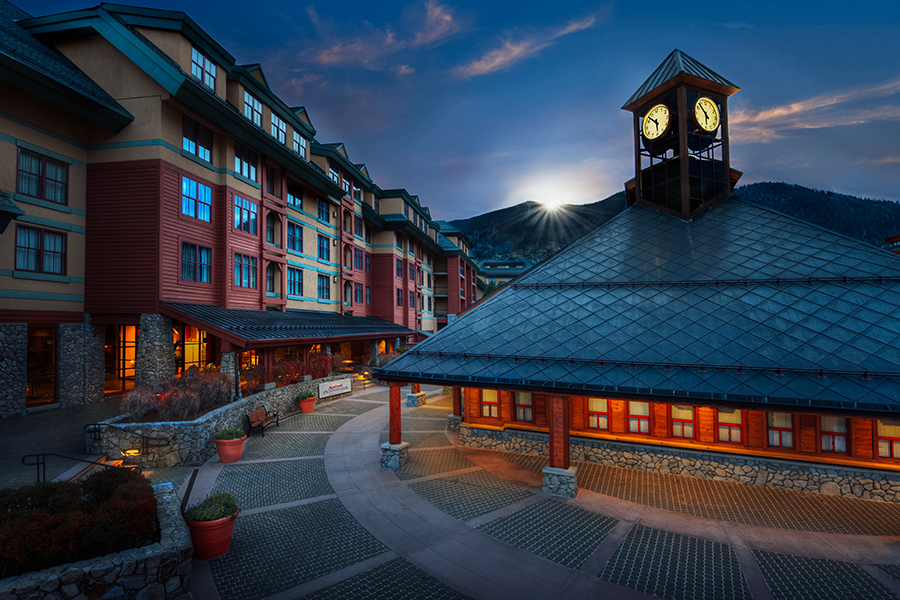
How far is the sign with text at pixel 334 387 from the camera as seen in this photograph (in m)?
23.4

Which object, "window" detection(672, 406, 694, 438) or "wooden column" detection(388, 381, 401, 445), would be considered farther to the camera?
"wooden column" detection(388, 381, 401, 445)

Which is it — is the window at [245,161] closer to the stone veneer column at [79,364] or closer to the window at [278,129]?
the window at [278,129]

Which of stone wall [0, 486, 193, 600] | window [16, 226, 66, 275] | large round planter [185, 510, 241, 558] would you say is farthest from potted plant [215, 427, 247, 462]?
window [16, 226, 66, 275]

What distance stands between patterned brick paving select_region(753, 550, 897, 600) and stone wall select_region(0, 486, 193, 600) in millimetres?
10198

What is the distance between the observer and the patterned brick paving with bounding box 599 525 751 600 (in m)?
7.02

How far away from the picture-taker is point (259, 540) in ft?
28.3

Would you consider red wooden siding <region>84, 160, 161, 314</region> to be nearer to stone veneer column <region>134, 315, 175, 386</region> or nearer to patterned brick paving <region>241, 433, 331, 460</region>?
stone veneer column <region>134, 315, 175, 386</region>

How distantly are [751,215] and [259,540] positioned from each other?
20.1m

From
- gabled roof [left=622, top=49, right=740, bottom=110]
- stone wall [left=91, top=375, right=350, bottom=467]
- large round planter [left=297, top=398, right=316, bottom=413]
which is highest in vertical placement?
gabled roof [left=622, top=49, right=740, bottom=110]

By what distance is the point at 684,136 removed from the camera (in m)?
17.8

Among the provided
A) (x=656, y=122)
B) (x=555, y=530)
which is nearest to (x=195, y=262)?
(x=555, y=530)

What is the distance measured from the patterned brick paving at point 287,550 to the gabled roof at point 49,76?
18.7m

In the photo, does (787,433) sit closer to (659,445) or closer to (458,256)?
(659,445)

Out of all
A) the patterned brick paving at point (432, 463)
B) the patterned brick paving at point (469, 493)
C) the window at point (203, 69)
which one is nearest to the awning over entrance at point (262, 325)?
the patterned brick paving at point (432, 463)
